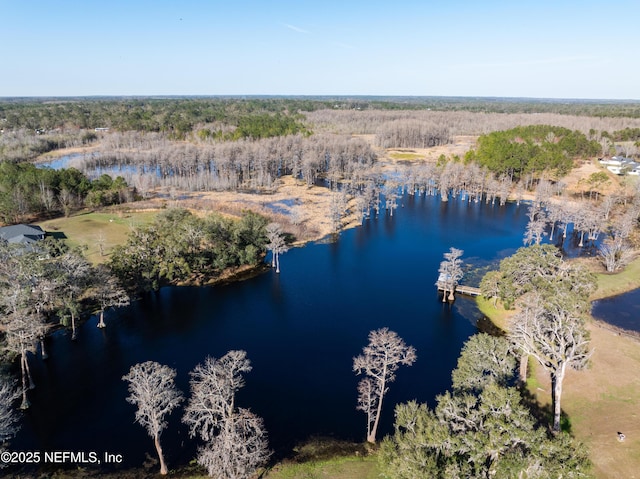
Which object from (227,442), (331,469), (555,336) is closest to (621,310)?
(555,336)

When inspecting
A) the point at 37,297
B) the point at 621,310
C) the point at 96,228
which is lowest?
the point at 621,310

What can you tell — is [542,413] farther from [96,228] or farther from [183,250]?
[96,228]

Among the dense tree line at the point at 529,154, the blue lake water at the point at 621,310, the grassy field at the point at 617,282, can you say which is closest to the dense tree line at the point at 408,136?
the dense tree line at the point at 529,154

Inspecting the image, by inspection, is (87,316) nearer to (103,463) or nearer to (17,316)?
(17,316)

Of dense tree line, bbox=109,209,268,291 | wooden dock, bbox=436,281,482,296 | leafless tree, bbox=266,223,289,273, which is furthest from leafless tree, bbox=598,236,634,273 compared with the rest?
dense tree line, bbox=109,209,268,291

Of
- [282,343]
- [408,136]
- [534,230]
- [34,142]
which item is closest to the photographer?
[282,343]

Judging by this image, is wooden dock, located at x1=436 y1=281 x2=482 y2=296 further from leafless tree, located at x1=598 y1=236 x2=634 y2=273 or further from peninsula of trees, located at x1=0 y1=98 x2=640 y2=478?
leafless tree, located at x1=598 y1=236 x2=634 y2=273

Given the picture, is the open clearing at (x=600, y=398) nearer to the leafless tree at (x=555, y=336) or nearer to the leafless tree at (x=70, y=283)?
the leafless tree at (x=555, y=336)
